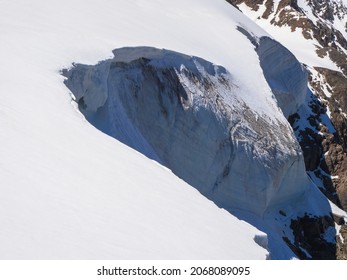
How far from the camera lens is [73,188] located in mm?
9062

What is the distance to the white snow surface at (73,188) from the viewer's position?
7711 mm

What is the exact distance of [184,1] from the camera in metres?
32.5

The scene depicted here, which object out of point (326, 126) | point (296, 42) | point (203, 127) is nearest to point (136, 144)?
point (203, 127)

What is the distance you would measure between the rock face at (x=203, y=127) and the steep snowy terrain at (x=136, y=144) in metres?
0.06

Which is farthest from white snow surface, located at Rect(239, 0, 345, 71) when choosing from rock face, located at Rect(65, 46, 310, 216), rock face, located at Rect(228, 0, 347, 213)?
rock face, located at Rect(65, 46, 310, 216)

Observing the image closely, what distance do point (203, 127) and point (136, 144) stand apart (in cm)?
513

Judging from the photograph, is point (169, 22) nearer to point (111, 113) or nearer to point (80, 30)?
point (80, 30)

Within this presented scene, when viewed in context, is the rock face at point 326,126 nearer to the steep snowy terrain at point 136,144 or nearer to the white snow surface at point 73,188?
the steep snowy terrain at point 136,144

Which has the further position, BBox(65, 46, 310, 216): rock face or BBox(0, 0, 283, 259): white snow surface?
BBox(65, 46, 310, 216): rock face

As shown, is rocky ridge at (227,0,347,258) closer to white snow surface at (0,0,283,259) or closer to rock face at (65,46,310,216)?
rock face at (65,46,310,216)

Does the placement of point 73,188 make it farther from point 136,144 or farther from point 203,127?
point 203,127

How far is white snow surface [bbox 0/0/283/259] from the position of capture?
25.3 ft

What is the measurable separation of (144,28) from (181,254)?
1639 centimetres

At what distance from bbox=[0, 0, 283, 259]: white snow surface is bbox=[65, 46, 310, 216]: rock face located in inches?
155
